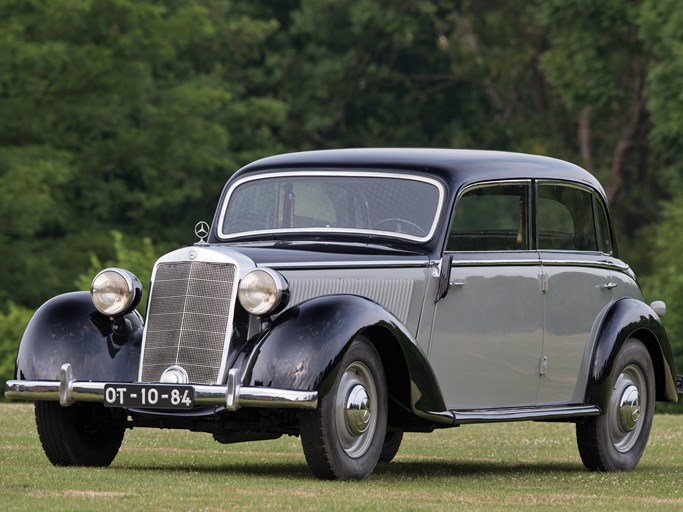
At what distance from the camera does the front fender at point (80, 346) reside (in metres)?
9.68

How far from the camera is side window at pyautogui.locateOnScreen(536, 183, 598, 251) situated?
11.4 meters

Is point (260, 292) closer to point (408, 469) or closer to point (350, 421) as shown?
point (350, 421)

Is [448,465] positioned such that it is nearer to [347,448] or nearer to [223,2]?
[347,448]

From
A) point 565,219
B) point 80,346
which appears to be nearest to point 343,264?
point 80,346

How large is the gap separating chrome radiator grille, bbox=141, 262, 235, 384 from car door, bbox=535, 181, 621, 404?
2620 millimetres

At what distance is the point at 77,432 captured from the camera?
399 inches

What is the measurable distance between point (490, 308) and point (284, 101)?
41231 millimetres

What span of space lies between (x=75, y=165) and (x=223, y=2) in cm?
885

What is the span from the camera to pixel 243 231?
430 inches

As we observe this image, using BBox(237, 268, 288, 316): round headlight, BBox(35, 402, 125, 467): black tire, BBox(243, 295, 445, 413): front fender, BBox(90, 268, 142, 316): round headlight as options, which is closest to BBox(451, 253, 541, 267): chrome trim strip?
BBox(243, 295, 445, 413): front fender

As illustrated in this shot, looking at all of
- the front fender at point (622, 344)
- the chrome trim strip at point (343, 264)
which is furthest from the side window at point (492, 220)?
the front fender at point (622, 344)

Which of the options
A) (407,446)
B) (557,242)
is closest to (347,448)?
(557,242)

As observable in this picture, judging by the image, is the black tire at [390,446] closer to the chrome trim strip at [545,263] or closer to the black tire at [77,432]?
the chrome trim strip at [545,263]

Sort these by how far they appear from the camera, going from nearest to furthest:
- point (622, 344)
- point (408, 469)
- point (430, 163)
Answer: point (430, 163) → point (408, 469) → point (622, 344)
